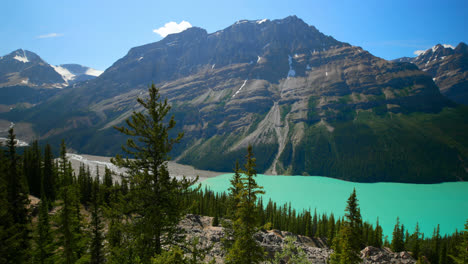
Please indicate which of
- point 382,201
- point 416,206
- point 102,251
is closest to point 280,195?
point 382,201

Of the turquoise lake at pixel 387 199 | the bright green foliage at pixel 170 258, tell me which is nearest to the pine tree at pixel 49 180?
the bright green foliage at pixel 170 258

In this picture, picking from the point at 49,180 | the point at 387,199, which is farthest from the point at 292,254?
the point at 387,199

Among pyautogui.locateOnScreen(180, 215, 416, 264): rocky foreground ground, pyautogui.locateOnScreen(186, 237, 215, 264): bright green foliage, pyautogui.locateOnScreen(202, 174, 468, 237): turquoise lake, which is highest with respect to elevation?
pyautogui.locateOnScreen(186, 237, 215, 264): bright green foliage

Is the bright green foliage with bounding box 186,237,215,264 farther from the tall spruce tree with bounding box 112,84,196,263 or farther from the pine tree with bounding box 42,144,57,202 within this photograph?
the pine tree with bounding box 42,144,57,202

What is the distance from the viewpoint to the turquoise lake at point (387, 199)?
116 m

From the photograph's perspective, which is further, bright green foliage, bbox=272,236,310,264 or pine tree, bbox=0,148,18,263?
bright green foliage, bbox=272,236,310,264

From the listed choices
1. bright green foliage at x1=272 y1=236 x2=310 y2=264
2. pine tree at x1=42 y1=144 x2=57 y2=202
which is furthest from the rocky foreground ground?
pine tree at x1=42 y1=144 x2=57 y2=202

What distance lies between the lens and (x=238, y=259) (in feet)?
55.8

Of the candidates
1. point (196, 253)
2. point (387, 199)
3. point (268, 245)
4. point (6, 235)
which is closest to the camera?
point (196, 253)

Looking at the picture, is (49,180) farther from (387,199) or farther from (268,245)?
(387,199)

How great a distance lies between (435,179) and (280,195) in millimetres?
127309

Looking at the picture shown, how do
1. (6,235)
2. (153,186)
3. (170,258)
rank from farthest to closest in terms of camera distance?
1. (6,235)
2. (153,186)
3. (170,258)

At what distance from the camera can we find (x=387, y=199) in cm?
14662

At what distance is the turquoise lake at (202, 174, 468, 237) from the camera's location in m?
116
